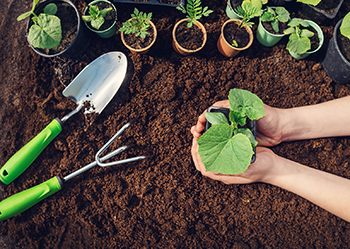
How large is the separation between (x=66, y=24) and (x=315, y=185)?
2.09 metres

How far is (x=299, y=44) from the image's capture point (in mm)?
1654

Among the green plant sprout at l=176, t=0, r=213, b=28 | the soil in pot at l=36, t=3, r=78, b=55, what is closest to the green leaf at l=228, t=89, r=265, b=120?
the green plant sprout at l=176, t=0, r=213, b=28

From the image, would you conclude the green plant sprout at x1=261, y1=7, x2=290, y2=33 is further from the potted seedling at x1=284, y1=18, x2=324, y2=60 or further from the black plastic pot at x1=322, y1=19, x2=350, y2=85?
the black plastic pot at x1=322, y1=19, x2=350, y2=85

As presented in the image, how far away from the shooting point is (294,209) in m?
1.69

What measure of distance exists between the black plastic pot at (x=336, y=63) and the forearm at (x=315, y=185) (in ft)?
2.42

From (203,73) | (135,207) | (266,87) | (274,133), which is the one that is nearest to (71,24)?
(203,73)

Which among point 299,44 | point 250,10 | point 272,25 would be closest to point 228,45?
point 250,10

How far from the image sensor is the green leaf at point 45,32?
1538mm

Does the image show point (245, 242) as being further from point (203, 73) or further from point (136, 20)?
point (136, 20)

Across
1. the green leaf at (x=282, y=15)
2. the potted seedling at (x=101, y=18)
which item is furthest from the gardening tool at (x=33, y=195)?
the green leaf at (x=282, y=15)

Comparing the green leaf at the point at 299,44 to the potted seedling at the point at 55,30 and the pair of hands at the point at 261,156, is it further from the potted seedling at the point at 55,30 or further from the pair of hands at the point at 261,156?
the potted seedling at the point at 55,30

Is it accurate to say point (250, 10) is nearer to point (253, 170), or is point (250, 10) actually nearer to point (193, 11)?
point (193, 11)

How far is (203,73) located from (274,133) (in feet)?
2.24

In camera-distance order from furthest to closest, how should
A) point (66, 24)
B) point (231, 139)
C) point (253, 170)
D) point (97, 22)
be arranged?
point (66, 24), point (97, 22), point (253, 170), point (231, 139)
